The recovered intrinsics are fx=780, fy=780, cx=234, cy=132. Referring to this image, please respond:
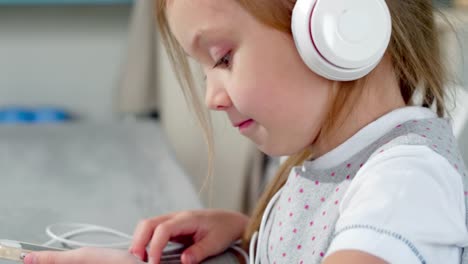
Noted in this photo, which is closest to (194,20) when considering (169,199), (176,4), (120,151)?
(176,4)

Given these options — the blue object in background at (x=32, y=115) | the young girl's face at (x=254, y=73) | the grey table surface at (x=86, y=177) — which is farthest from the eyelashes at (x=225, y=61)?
the blue object in background at (x=32, y=115)

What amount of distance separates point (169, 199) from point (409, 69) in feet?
1.87

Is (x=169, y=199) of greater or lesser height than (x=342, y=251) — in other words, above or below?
below

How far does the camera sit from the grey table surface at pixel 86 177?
3.71 ft

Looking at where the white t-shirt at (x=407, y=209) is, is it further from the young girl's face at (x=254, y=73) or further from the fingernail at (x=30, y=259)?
the fingernail at (x=30, y=259)

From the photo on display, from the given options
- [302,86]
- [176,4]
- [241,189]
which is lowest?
[241,189]

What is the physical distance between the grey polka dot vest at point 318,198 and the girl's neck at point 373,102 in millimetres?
26

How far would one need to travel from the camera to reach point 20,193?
125 cm

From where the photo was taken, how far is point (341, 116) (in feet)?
2.45

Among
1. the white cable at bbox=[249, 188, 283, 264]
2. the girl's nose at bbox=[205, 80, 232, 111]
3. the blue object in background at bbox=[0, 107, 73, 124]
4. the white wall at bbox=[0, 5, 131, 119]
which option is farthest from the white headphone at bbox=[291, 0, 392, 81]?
the white wall at bbox=[0, 5, 131, 119]

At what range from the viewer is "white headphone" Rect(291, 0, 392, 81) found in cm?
67

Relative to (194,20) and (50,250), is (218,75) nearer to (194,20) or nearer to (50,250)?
(194,20)

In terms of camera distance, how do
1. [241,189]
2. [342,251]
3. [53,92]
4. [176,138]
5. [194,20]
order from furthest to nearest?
[53,92] < [176,138] < [241,189] < [194,20] < [342,251]

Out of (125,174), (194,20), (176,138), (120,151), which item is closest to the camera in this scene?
(194,20)
